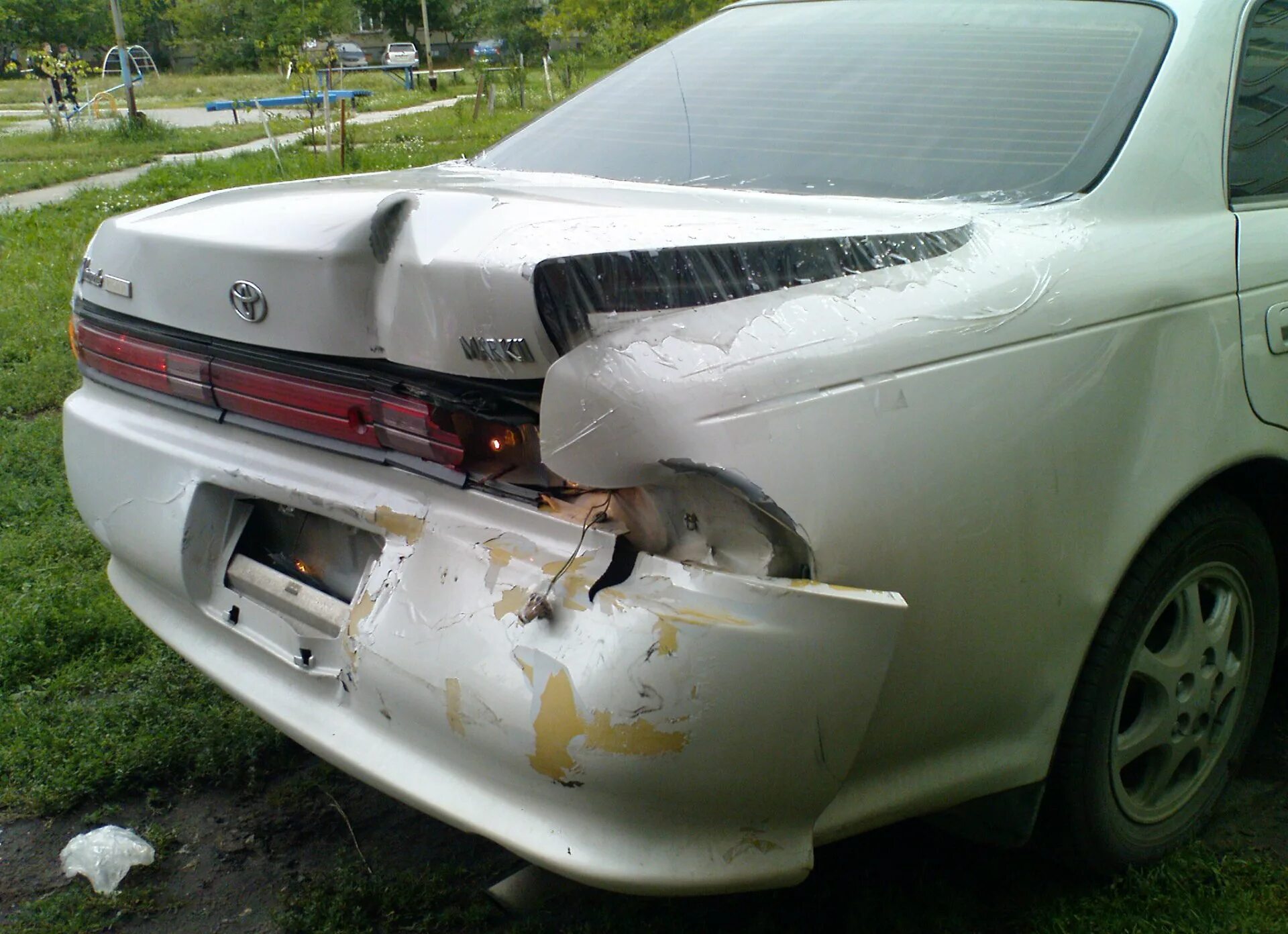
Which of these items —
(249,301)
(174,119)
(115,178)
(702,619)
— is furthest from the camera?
(174,119)

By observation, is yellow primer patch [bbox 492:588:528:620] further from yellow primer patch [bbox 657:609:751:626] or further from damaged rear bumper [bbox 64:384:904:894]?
yellow primer patch [bbox 657:609:751:626]

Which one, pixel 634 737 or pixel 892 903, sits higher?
pixel 634 737

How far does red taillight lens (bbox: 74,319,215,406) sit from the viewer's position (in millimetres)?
2148

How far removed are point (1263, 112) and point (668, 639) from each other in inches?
70.8

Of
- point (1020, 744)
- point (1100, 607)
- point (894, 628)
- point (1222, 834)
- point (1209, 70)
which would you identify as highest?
point (1209, 70)

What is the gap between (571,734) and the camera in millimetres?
1553

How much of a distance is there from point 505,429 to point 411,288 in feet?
0.80

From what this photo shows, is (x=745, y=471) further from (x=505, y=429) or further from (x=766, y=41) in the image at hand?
(x=766, y=41)

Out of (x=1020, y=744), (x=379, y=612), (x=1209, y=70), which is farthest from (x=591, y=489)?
(x=1209, y=70)

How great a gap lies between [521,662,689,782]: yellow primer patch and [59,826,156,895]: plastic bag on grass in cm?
125

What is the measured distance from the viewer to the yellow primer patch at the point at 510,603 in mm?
1646

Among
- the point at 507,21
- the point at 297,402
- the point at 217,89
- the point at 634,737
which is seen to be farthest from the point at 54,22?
the point at 634,737

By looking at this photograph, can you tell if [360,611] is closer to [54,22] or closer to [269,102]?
[269,102]

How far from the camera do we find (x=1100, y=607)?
1927mm
